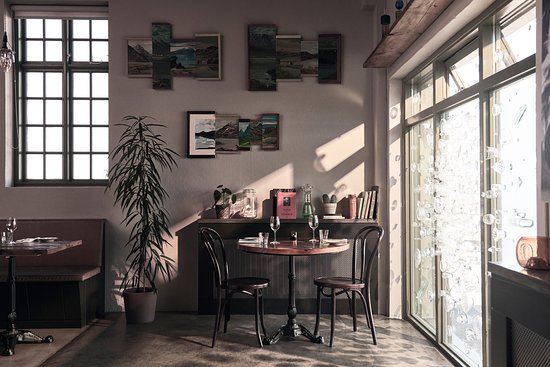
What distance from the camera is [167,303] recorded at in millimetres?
5801

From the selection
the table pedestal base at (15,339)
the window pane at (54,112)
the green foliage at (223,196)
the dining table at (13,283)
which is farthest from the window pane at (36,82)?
the table pedestal base at (15,339)

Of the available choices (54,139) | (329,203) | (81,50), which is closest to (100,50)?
(81,50)

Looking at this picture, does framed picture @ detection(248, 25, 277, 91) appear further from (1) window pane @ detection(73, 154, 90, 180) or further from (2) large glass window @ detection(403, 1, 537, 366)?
(1) window pane @ detection(73, 154, 90, 180)

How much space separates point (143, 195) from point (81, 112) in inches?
60.0

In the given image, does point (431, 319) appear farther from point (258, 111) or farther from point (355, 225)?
point (258, 111)

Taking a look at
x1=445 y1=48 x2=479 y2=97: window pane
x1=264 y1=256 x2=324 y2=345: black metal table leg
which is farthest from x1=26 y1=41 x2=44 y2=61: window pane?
x1=445 y1=48 x2=479 y2=97: window pane

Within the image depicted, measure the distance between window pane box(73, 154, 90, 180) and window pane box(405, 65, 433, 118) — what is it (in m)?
3.54

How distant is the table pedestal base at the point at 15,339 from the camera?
13.8ft

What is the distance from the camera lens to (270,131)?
5.81m

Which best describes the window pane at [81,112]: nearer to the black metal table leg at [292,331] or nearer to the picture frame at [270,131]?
the picture frame at [270,131]

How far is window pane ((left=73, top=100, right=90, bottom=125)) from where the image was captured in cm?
604

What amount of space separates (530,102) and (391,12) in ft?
8.98

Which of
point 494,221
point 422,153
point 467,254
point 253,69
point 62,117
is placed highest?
point 253,69

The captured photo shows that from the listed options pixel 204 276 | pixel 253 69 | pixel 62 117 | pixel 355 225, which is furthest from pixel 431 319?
pixel 62 117
